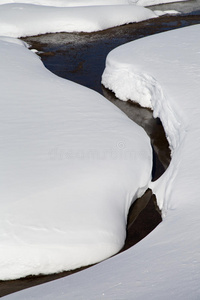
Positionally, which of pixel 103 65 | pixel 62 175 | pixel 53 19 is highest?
pixel 62 175

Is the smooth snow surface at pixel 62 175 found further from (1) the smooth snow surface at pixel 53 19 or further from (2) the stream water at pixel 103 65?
(1) the smooth snow surface at pixel 53 19

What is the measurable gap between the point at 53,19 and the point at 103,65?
100 inches

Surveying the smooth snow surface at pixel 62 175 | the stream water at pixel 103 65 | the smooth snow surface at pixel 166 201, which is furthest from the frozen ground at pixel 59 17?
the smooth snow surface at pixel 62 175

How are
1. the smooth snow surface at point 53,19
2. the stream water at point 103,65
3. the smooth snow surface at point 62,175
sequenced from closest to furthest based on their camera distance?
the smooth snow surface at point 62,175 → the stream water at point 103,65 → the smooth snow surface at point 53,19

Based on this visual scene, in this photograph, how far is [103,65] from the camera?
8.34m

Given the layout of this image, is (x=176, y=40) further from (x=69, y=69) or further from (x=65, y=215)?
(x=65, y=215)

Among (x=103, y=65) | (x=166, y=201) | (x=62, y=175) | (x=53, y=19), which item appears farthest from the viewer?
(x=53, y=19)

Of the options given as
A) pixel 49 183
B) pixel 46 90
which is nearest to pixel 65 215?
pixel 49 183

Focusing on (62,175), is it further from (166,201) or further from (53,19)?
(53,19)

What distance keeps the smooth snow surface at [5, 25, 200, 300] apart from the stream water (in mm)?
213

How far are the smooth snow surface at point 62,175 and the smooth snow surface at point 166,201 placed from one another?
421 millimetres

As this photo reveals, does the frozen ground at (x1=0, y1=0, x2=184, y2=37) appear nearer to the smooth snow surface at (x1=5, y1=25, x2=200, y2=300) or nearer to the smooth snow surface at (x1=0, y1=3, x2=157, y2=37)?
the smooth snow surface at (x1=0, y1=3, x2=157, y2=37)

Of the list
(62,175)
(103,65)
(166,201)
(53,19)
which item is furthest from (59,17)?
(166,201)

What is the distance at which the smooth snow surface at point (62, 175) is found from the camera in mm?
3764
